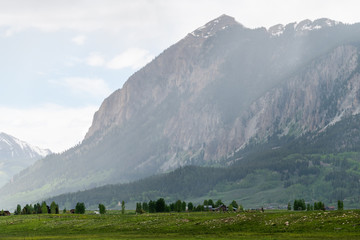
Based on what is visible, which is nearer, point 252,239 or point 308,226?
point 252,239

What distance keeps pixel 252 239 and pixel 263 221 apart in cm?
2824

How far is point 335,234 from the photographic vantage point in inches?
3610

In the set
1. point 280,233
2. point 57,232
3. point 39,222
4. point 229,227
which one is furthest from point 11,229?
point 280,233

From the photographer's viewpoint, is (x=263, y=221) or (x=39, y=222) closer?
(x=263, y=221)

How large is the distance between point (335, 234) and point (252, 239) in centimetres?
1632

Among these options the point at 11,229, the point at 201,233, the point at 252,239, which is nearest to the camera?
the point at 252,239

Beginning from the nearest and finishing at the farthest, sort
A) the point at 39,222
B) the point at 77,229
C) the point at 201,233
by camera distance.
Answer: the point at 201,233 < the point at 77,229 < the point at 39,222

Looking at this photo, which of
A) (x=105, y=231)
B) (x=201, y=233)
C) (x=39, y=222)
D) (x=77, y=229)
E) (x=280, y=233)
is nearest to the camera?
(x=280, y=233)

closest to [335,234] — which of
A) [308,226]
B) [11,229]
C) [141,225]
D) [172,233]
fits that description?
[308,226]

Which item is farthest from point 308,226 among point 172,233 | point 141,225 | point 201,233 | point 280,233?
point 141,225

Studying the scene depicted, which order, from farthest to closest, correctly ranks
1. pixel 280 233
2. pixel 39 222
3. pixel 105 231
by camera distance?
pixel 39 222, pixel 105 231, pixel 280 233

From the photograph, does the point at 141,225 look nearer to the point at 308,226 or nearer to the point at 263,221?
the point at 263,221

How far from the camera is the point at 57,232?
447 feet

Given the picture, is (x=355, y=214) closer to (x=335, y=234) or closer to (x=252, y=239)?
(x=335, y=234)
